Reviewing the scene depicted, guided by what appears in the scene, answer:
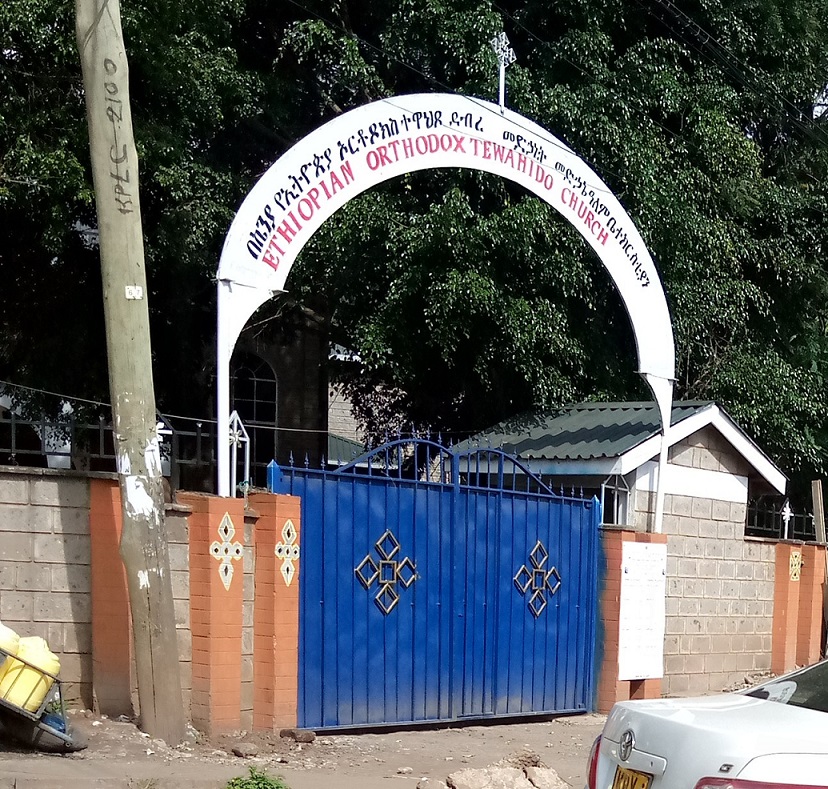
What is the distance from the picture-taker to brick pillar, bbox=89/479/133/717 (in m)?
7.98

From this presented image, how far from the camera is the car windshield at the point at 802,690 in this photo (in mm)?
5121

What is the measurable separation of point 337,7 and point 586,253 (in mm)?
4258

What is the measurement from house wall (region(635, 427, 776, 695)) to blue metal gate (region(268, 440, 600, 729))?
159 centimetres

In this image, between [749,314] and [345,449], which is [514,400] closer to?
[749,314]

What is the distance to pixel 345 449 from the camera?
24.8 m

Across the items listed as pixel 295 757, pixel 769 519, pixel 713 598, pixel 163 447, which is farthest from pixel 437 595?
pixel 769 519

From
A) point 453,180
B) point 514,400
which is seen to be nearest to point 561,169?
point 453,180

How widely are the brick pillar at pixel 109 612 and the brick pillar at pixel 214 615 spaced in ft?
1.54

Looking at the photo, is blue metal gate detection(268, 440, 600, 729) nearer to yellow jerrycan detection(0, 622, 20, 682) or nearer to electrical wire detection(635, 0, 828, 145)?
yellow jerrycan detection(0, 622, 20, 682)

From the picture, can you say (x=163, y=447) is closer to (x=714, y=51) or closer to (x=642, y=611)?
(x=642, y=611)

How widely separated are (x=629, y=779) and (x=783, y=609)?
10457 millimetres

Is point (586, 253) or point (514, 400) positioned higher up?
point (586, 253)

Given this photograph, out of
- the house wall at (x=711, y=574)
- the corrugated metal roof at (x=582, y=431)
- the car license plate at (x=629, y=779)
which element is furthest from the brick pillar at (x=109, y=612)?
the house wall at (x=711, y=574)

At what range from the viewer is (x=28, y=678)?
22.9 ft
